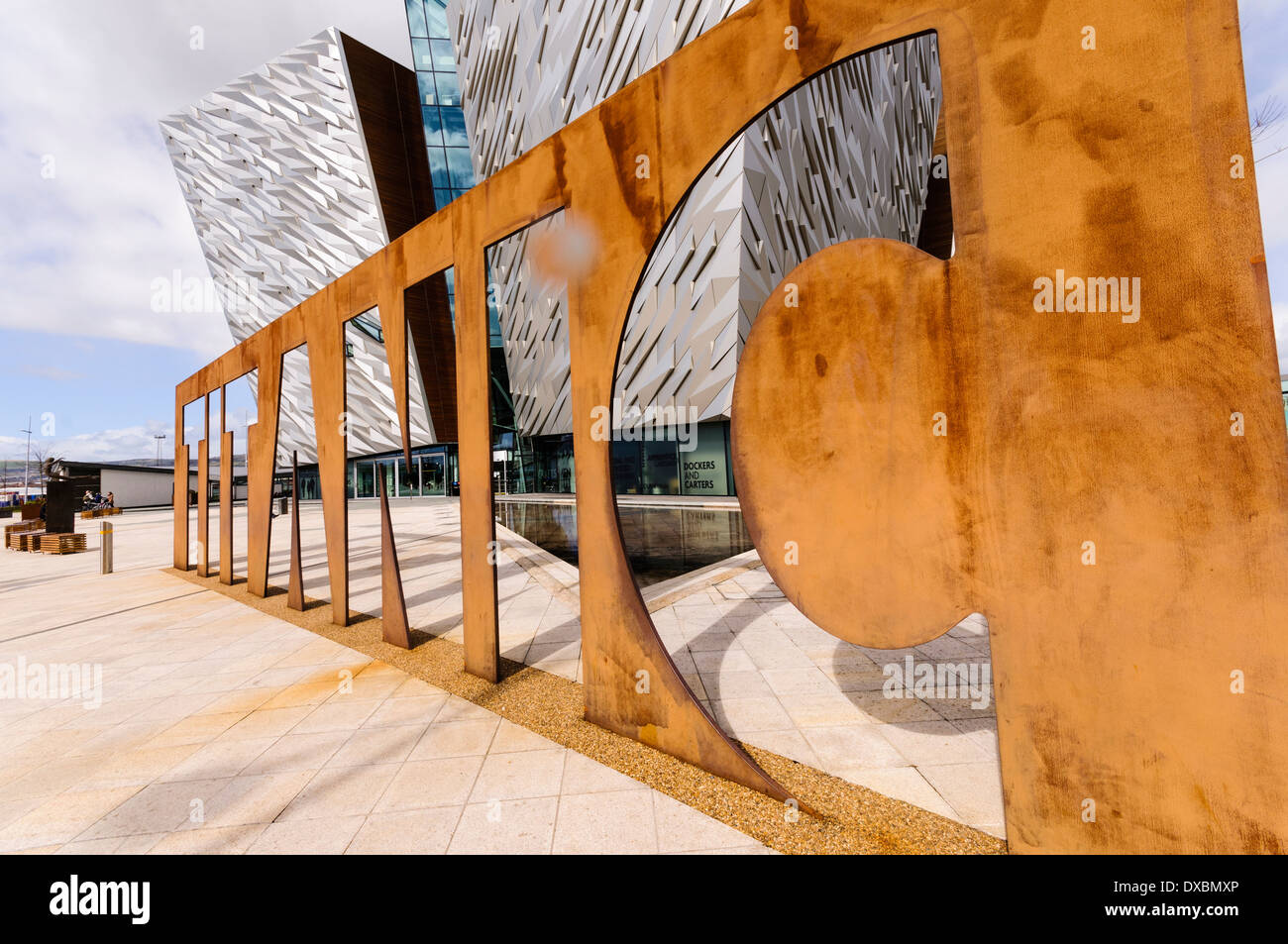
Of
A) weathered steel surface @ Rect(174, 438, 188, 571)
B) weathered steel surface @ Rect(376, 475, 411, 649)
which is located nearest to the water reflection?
weathered steel surface @ Rect(376, 475, 411, 649)

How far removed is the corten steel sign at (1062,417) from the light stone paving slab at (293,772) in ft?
2.87

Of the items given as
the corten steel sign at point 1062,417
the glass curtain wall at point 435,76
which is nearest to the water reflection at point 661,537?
the corten steel sign at point 1062,417

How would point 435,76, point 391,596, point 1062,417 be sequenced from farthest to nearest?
point 435,76
point 391,596
point 1062,417

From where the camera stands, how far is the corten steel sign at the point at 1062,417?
175 cm

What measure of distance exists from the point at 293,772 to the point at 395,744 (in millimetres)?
555

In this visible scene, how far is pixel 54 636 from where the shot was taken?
20.5ft

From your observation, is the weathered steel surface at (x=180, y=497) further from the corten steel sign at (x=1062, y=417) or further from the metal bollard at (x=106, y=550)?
the corten steel sign at (x=1062, y=417)

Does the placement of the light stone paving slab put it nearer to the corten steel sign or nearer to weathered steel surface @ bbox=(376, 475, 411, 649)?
weathered steel surface @ bbox=(376, 475, 411, 649)

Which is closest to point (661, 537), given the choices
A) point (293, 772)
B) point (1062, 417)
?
point (293, 772)

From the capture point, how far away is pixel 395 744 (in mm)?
3330

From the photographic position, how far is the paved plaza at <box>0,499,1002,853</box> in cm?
249

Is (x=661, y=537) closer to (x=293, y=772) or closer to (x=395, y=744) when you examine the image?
(x=395, y=744)

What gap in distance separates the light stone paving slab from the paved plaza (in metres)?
0.01

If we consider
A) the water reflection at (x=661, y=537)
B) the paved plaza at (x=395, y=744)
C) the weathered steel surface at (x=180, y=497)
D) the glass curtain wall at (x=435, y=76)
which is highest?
the glass curtain wall at (x=435, y=76)
